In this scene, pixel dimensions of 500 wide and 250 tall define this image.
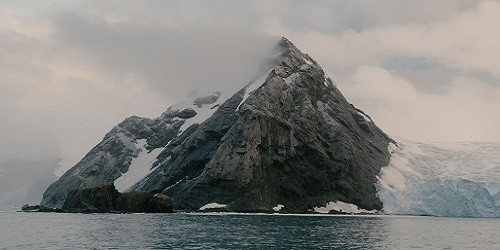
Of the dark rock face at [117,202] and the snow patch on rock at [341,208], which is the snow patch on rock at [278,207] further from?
the dark rock face at [117,202]

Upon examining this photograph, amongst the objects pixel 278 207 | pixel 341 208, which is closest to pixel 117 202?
pixel 278 207

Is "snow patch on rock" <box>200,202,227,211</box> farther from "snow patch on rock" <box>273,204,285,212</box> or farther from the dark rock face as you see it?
"snow patch on rock" <box>273,204,285,212</box>

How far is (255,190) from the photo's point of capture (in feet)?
591

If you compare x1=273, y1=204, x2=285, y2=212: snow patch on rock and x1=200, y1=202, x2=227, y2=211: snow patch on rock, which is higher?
x1=200, y1=202, x2=227, y2=211: snow patch on rock

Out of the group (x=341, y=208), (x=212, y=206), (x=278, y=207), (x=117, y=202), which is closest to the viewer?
(x=212, y=206)


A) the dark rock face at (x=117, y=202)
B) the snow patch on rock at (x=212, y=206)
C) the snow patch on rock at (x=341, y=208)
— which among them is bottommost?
the snow patch on rock at (x=341, y=208)

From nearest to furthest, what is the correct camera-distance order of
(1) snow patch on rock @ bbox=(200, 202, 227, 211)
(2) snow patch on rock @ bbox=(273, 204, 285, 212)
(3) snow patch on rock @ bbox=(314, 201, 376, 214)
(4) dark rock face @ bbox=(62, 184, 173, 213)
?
1. (4) dark rock face @ bbox=(62, 184, 173, 213)
2. (1) snow patch on rock @ bbox=(200, 202, 227, 211)
3. (2) snow patch on rock @ bbox=(273, 204, 285, 212)
4. (3) snow patch on rock @ bbox=(314, 201, 376, 214)

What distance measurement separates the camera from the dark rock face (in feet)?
559

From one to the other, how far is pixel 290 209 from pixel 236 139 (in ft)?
101

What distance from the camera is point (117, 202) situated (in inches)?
6949

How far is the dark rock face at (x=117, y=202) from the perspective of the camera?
17025 centimetres

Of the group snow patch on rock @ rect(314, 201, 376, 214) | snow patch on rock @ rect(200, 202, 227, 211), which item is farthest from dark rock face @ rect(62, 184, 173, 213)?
snow patch on rock @ rect(314, 201, 376, 214)

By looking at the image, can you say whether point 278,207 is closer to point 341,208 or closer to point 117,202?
point 341,208

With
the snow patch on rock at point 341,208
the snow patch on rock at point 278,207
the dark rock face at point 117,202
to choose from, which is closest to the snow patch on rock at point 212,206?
the dark rock face at point 117,202
